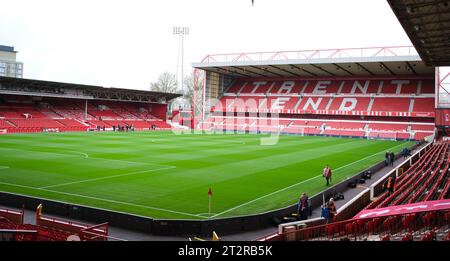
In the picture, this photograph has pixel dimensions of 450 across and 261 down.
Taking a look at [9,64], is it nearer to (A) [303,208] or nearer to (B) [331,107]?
(B) [331,107]

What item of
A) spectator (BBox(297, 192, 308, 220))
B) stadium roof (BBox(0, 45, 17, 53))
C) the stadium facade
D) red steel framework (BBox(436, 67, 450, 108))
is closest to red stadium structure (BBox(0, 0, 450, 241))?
red steel framework (BBox(436, 67, 450, 108))

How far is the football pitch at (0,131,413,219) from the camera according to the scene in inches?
667

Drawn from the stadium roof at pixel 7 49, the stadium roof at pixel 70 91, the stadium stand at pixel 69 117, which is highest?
the stadium roof at pixel 7 49

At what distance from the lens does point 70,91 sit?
64500 millimetres

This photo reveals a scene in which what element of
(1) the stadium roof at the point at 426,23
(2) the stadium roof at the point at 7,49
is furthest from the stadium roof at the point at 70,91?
(2) the stadium roof at the point at 7,49

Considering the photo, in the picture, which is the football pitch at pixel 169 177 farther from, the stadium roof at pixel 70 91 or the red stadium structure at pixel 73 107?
the stadium roof at pixel 70 91

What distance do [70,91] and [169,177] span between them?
157ft

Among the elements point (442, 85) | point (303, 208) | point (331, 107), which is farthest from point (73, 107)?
point (303, 208)

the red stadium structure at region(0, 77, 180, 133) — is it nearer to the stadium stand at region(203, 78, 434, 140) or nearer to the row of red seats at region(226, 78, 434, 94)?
the stadium stand at region(203, 78, 434, 140)

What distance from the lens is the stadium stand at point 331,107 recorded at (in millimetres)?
65625

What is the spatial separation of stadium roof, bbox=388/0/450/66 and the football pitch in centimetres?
864

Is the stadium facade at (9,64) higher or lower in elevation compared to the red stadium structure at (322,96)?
higher

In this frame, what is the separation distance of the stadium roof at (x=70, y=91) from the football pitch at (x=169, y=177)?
23.5m
